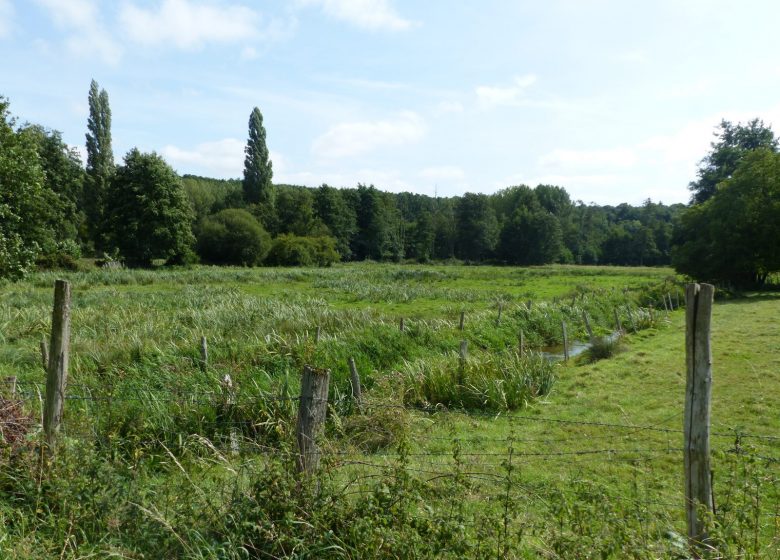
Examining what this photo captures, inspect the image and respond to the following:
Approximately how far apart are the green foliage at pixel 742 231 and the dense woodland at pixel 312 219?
9 centimetres

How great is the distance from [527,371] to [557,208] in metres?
109

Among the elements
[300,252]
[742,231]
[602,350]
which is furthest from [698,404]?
[300,252]

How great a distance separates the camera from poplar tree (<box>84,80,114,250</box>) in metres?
60.4

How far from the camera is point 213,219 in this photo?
211 ft

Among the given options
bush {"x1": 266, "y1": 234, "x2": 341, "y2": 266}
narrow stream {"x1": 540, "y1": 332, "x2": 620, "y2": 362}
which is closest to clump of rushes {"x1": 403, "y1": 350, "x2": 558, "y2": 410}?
narrow stream {"x1": 540, "y1": 332, "x2": 620, "y2": 362}

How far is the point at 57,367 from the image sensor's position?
4973 millimetres

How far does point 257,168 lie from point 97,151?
20.0m

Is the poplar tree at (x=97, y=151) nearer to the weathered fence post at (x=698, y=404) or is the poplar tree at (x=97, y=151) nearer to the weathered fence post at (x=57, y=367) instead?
the weathered fence post at (x=57, y=367)

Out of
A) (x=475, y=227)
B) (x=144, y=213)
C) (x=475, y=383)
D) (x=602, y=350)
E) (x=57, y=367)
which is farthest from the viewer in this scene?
(x=475, y=227)

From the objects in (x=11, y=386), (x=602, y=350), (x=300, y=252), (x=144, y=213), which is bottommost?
(x=602, y=350)

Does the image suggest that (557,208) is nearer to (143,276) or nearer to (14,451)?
(143,276)

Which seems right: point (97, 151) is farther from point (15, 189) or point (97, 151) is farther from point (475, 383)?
point (475, 383)

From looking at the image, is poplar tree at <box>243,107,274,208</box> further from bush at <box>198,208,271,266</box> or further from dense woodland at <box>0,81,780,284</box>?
bush at <box>198,208,271,266</box>

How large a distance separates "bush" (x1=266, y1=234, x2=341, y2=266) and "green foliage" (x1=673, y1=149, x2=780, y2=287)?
39821 millimetres
